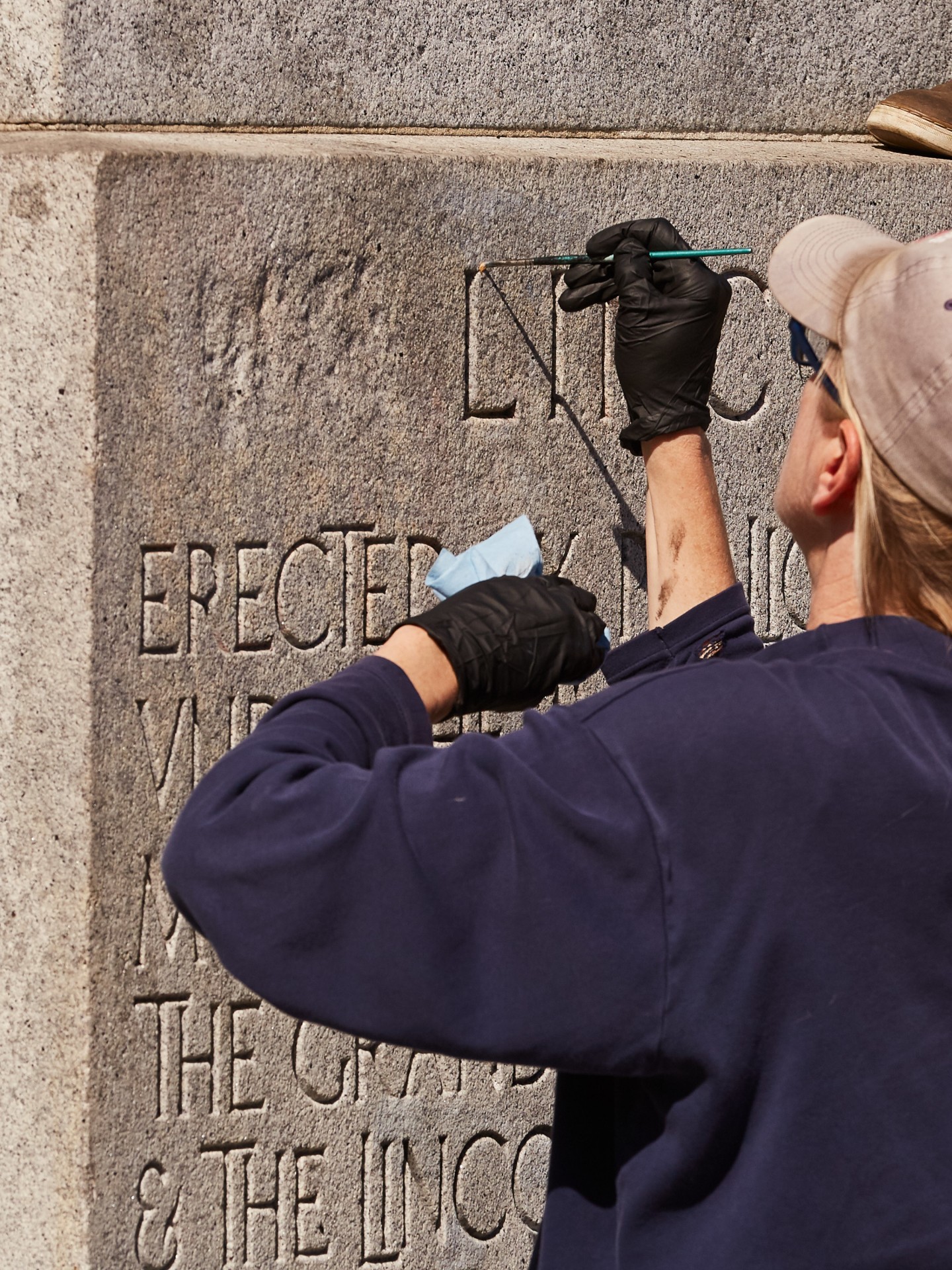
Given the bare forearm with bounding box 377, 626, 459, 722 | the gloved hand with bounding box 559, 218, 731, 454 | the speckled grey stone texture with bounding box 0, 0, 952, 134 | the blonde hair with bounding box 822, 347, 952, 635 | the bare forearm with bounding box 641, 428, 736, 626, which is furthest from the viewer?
the speckled grey stone texture with bounding box 0, 0, 952, 134

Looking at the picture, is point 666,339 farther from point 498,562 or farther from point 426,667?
point 426,667

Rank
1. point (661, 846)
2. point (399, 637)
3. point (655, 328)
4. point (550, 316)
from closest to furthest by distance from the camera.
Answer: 1. point (661, 846)
2. point (399, 637)
3. point (655, 328)
4. point (550, 316)

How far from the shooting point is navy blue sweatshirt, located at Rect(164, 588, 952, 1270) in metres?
1.12

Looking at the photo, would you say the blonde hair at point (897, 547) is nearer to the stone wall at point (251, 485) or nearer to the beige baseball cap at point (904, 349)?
the beige baseball cap at point (904, 349)

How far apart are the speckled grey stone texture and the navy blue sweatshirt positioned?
184 centimetres

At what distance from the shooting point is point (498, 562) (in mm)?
2053

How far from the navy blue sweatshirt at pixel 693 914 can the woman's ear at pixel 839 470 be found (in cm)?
20

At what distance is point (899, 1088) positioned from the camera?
3.81 feet

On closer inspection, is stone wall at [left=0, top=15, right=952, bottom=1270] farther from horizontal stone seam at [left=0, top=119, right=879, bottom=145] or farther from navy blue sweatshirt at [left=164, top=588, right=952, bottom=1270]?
navy blue sweatshirt at [left=164, top=588, right=952, bottom=1270]

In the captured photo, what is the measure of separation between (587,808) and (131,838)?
149 cm

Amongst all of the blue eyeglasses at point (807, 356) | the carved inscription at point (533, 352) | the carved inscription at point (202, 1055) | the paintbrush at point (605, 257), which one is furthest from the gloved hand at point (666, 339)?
the carved inscription at point (202, 1055)

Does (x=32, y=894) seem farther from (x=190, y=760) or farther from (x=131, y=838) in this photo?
(x=190, y=760)

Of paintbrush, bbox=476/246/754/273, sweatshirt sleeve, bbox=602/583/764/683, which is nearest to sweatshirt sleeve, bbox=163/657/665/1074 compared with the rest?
sweatshirt sleeve, bbox=602/583/764/683

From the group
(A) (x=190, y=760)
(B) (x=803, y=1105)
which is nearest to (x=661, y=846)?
(B) (x=803, y=1105)
